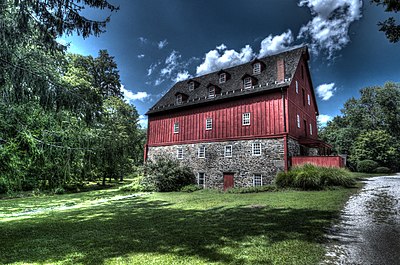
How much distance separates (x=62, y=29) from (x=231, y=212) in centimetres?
724

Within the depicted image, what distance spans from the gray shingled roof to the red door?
6042 millimetres

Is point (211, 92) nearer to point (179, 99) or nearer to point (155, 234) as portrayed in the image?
point (179, 99)

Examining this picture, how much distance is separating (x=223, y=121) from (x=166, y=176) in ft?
20.3

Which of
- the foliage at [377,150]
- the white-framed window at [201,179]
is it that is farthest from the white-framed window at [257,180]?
the foliage at [377,150]

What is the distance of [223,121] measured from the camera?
16531 millimetres

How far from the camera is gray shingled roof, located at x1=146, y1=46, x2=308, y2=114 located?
608 inches

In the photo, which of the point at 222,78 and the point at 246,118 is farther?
the point at 222,78

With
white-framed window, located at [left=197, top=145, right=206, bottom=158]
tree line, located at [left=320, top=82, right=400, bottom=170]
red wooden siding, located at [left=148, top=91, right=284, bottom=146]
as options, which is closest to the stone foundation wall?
white-framed window, located at [left=197, top=145, right=206, bottom=158]

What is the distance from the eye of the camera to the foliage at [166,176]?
16.0m

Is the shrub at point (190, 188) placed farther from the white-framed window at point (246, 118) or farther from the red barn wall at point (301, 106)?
the red barn wall at point (301, 106)

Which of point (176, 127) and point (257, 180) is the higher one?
point (176, 127)

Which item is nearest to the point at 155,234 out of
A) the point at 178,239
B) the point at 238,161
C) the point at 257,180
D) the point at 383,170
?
the point at 178,239

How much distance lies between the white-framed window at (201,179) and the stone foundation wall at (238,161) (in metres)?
0.21

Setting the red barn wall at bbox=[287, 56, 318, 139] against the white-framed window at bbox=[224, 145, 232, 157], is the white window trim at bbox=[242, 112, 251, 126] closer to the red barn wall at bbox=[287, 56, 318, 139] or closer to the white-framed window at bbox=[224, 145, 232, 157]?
the white-framed window at bbox=[224, 145, 232, 157]
